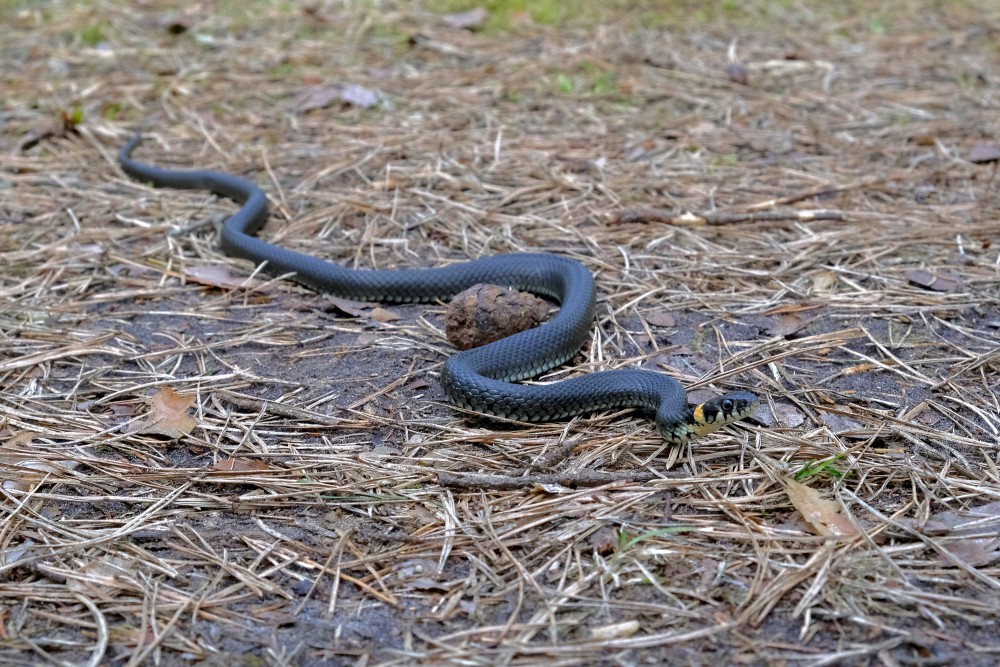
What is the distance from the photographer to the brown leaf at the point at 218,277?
5.64 metres

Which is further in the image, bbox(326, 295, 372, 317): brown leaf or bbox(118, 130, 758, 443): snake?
bbox(326, 295, 372, 317): brown leaf

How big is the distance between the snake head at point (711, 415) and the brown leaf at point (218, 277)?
294 centimetres

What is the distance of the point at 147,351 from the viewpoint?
194 inches

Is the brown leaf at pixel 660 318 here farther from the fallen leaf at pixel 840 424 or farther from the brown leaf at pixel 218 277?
the brown leaf at pixel 218 277

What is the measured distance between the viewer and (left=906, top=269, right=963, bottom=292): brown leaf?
5348mm

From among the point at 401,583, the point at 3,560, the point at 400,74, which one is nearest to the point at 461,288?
the point at 401,583

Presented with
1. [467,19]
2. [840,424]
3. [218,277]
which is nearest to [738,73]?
[467,19]

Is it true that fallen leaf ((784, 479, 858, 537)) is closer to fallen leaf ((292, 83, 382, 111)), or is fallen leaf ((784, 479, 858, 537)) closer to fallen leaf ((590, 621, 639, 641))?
fallen leaf ((590, 621, 639, 641))

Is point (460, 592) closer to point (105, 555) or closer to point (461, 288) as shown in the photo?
point (105, 555)

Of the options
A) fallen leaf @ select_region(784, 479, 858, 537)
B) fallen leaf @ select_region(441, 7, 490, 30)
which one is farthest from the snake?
fallen leaf @ select_region(441, 7, 490, 30)

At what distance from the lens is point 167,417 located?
4254 millimetres

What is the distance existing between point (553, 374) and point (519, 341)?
254 millimetres

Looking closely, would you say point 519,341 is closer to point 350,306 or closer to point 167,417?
point 350,306

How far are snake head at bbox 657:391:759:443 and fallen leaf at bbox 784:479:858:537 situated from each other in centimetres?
40
